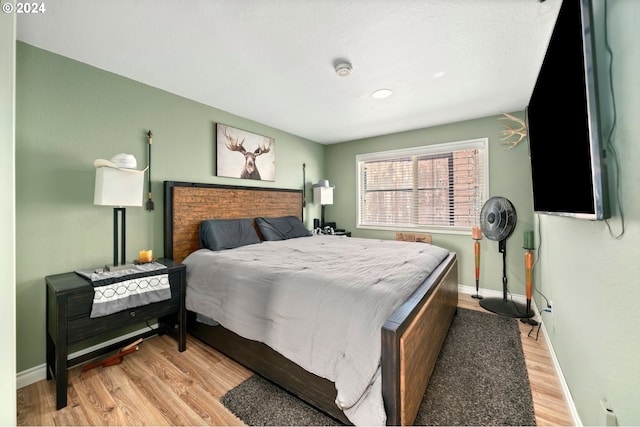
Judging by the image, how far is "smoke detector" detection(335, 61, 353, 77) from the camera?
7.21 ft

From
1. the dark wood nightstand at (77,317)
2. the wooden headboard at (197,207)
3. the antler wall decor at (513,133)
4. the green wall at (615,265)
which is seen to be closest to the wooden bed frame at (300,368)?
the wooden headboard at (197,207)

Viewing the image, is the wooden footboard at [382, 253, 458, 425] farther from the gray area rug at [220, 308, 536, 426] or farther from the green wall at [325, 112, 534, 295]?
the green wall at [325, 112, 534, 295]

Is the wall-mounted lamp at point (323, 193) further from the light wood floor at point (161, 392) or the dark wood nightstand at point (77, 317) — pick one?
the light wood floor at point (161, 392)

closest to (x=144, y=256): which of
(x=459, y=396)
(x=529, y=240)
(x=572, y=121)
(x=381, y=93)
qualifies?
(x=459, y=396)

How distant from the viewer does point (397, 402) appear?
1204 mm

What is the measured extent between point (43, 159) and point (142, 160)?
695 mm

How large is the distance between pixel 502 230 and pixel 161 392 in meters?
3.56

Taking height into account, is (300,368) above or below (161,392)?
above

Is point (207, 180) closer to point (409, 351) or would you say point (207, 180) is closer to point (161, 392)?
point (161, 392)

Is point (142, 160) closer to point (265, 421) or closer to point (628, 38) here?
point (265, 421)

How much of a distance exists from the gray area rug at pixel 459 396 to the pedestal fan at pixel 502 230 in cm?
84

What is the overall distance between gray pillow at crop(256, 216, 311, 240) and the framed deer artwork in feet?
2.13

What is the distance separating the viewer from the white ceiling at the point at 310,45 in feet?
5.35

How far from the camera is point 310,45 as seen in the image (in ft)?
6.48
